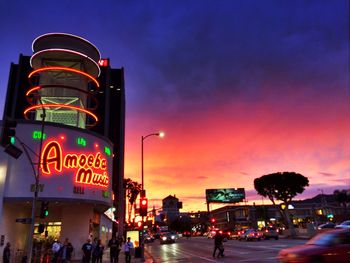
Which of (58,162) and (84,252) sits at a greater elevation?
(58,162)

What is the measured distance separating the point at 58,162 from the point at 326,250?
21091 millimetres

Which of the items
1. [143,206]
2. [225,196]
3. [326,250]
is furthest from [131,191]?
[326,250]

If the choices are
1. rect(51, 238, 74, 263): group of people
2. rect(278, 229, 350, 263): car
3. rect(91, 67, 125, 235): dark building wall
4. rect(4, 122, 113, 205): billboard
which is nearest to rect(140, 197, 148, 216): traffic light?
rect(4, 122, 113, 205): billboard

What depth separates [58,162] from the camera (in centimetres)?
A: 2745

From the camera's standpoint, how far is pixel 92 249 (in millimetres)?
26312

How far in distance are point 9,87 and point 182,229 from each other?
115 meters

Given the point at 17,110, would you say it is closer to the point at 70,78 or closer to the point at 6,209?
the point at 70,78

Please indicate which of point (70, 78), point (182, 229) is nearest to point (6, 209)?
point (70, 78)

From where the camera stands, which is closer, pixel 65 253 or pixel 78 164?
pixel 65 253

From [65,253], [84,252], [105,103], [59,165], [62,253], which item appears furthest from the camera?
[105,103]

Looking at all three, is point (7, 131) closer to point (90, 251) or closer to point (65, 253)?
point (65, 253)

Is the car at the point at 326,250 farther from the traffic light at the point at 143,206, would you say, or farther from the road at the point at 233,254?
the traffic light at the point at 143,206

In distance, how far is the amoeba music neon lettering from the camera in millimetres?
26891

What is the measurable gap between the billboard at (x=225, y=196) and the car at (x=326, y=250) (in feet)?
293
